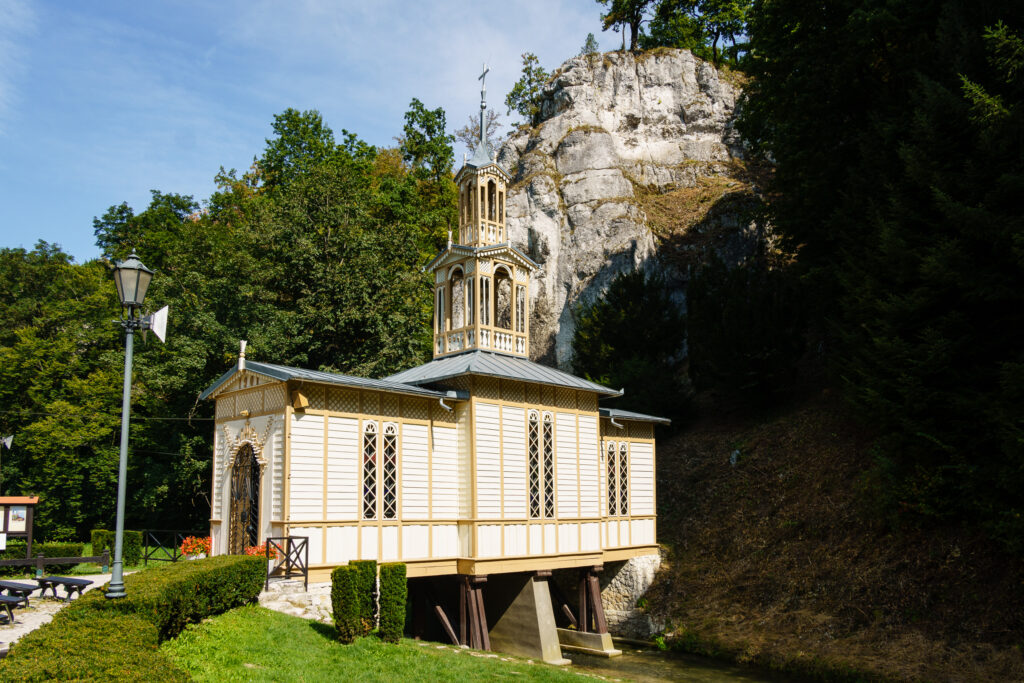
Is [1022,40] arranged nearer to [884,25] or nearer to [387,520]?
[884,25]

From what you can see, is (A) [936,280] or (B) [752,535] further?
(B) [752,535]

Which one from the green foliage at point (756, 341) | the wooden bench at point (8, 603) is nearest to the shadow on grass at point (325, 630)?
the wooden bench at point (8, 603)

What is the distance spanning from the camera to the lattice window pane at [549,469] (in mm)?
18844

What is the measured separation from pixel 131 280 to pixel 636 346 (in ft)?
72.5

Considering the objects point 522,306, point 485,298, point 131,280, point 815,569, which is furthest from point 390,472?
point 522,306

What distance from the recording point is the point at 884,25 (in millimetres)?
20219

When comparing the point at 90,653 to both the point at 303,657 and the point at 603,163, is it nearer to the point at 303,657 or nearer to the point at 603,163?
the point at 303,657

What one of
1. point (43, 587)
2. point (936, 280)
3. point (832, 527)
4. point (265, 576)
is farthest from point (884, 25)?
point (43, 587)

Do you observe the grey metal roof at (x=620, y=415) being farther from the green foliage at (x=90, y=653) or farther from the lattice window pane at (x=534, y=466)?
the green foliage at (x=90, y=653)

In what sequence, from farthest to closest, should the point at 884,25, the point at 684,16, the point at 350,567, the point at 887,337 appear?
the point at 684,16 < the point at 884,25 < the point at 887,337 < the point at 350,567

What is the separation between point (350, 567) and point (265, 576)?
5.47 ft

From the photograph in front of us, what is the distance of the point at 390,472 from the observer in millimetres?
16203

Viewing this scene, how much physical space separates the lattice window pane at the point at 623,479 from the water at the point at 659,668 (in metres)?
3.65

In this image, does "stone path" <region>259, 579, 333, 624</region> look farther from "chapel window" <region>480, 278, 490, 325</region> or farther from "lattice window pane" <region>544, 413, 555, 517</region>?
"chapel window" <region>480, 278, 490, 325</region>
